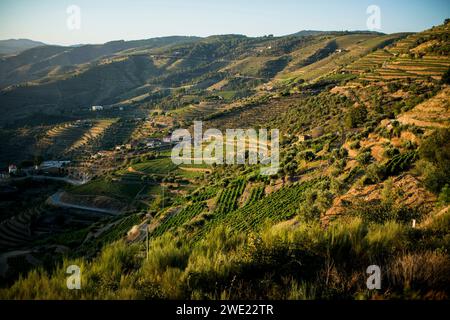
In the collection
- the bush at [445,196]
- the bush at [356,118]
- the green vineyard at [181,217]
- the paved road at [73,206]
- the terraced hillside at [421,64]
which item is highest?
the terraced hillside at [421,64]

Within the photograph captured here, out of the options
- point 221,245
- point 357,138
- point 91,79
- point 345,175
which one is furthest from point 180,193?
point 91,79

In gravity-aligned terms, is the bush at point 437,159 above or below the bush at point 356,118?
below

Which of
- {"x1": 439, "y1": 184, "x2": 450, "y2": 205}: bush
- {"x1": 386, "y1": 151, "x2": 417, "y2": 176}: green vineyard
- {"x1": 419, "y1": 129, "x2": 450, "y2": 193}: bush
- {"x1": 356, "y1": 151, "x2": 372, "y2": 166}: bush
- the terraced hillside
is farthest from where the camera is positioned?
the terraced hillside

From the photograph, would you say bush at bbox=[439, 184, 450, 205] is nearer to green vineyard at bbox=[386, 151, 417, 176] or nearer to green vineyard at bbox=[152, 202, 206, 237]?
green vineyard at bbox=[386, 151, 417, 176]

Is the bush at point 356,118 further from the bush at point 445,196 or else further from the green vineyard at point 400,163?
the bush at point 445,196

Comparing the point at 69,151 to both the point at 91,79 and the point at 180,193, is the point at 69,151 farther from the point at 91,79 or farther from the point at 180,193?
the point at 91,79

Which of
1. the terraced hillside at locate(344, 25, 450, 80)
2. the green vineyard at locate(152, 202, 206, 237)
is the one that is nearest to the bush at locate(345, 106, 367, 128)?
the terraced hillside at locate(344, 25, 450, 80)

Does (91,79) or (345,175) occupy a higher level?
(91,79)

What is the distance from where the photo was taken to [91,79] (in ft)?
618

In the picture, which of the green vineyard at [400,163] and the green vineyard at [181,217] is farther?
the green vineyard at [181,217]

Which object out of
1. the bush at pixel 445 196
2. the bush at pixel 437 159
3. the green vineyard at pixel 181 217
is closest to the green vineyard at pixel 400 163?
the bush at pixel 437 159

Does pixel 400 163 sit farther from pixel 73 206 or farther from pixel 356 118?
pixel 73 206

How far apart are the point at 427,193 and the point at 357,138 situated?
54.8ft

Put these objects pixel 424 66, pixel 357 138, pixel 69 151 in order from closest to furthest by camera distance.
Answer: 1. pixel 357 138
2. pixel 424 66
3. pixel 69 151
